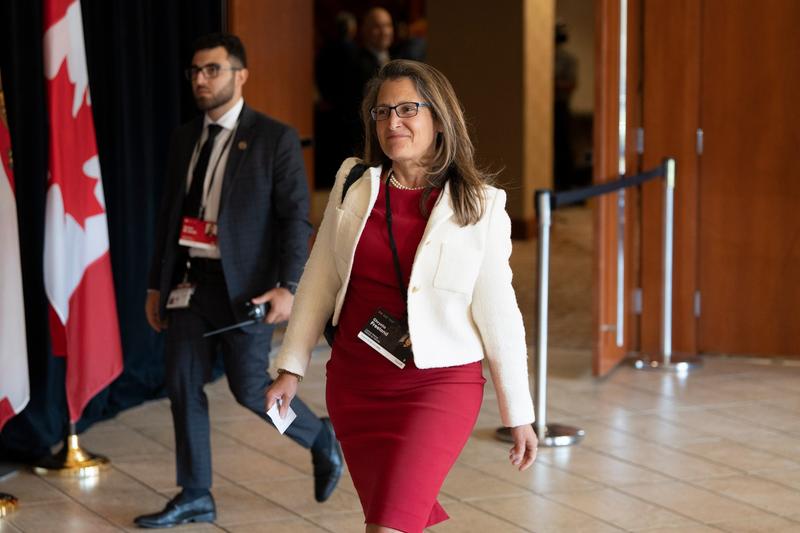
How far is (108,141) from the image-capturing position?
19.5ft

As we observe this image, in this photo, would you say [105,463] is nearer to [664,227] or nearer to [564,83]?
[664,227]

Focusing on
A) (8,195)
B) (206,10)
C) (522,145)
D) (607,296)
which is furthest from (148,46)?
(522,145)

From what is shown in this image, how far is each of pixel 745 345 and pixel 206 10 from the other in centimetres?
329

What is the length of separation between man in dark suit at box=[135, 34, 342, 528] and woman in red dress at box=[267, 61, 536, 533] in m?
1.23

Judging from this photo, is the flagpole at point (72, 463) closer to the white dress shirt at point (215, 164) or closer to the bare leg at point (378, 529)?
the white dress shirt at point (215, 164)

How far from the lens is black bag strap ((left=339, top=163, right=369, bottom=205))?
10.3 feet

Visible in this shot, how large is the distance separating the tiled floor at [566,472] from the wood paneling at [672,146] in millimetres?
548

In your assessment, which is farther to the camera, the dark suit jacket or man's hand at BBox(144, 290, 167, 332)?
man's hand at BBox(144, 290, 167, 332)

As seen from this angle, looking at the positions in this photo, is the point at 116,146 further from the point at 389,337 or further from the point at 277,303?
the point at 389,337

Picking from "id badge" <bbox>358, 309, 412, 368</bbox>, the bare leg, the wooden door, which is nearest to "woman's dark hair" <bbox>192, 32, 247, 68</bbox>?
"id badge" <bbox>358, 309, 412, 368</bbox>

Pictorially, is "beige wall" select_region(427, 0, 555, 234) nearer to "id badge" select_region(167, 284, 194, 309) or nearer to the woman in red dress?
"id badge" select_region(167, 284, 194, 309)

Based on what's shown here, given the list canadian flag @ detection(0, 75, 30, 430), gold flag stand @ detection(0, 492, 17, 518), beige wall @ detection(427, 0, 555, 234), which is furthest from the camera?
beige wall @ detection(427, 0, 555, 234)

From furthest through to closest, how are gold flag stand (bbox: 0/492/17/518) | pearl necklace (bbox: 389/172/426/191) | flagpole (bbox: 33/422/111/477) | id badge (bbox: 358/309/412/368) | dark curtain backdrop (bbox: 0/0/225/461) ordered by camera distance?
dark curtain backdrop (bbox: 0/0/225/461)
flagpole (bbox: 33/422/111/477)
gold flag stand (bbox: 0/492/17/518)
pearl necklace (bbox: 389/172/426/191)
id badge (bbox: 358/309/412/368)

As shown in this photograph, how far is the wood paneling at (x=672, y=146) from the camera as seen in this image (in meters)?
6.94
